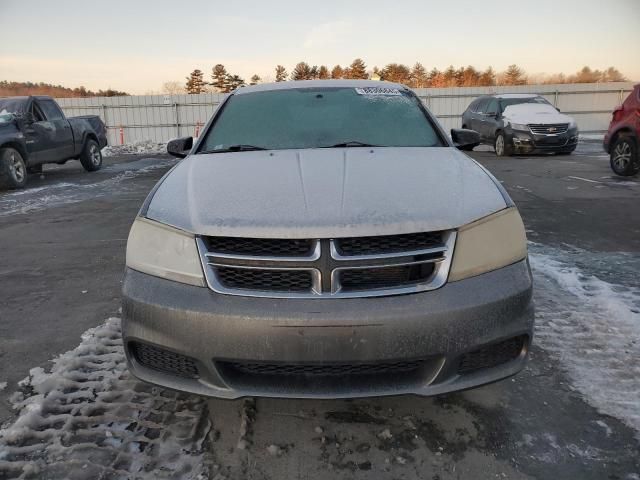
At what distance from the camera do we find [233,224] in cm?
197

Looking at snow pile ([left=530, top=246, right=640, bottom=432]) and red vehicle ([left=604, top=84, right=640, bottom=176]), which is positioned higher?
red vehicle ([left=604, top=84, right=640, bottom=176])

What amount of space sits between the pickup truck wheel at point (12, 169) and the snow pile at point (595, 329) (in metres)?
9.82

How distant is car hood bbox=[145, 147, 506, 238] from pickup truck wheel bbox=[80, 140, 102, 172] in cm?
1168

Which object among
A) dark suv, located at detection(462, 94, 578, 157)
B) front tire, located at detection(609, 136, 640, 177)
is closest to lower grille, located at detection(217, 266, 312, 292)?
front tire, located at detection(609, 136, 640, 177)

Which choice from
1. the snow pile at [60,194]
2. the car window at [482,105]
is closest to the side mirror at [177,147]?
the snow pile at [60,194]

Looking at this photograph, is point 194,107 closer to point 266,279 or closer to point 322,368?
point 266,279

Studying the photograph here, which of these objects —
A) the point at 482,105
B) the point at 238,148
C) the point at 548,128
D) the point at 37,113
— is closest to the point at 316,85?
the point at 238,148

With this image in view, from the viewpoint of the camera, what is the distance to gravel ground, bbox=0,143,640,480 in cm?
200

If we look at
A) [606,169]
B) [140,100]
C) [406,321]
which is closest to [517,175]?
[606,169]

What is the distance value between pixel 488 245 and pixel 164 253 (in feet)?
4.34

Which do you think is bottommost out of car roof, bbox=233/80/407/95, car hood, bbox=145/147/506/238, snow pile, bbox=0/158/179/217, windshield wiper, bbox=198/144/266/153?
snow pile, bbox=0/158/179/217

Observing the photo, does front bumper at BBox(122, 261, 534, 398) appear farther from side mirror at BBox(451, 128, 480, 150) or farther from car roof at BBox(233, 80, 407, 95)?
car roof at BBox(233, 80, 407, 95)

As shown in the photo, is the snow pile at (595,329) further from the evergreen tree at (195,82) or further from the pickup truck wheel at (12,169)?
the evergreen tree at (195,82)

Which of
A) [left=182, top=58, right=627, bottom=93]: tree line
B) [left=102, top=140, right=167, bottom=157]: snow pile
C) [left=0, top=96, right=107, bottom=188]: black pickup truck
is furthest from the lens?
[left=182, top=58, right=627, bottom=93]: tree line
